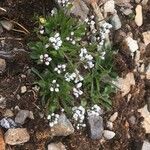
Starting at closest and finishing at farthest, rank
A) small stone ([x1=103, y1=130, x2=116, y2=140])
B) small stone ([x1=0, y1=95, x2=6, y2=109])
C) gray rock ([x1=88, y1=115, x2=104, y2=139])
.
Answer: small stone ([x1=0, y1=95, x2=6, y2=109]) < gray rock ([x1=88, y1=115, x2=104, y2=139]) < small stone ([x1=103, y1=130, x2=116, y2=140])

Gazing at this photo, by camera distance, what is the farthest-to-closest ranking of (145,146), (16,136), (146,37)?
1. (146,37)
2. (145,146)
3. (16,136)

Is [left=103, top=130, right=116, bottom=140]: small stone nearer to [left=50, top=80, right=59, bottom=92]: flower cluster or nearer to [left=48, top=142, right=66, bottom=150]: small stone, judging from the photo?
[left=48, top=142, right=66, bottom=150]: small stone

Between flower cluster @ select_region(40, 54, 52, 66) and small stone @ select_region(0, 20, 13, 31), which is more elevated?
small stone @ select_region(0, 20, 13, 31)

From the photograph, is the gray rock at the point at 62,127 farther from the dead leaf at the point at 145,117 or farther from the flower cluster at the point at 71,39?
the dead leaf at the point at 145,117

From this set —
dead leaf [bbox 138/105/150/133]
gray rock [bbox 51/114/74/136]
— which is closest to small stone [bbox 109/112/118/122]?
dead leaf [bbox 138/105/150/133]

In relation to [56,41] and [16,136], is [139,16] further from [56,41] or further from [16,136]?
[16,136]

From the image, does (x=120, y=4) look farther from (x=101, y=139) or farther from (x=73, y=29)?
(x=101, y=139)

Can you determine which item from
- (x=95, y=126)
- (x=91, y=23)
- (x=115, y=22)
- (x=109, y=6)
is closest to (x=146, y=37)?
(x=115, y=22)
